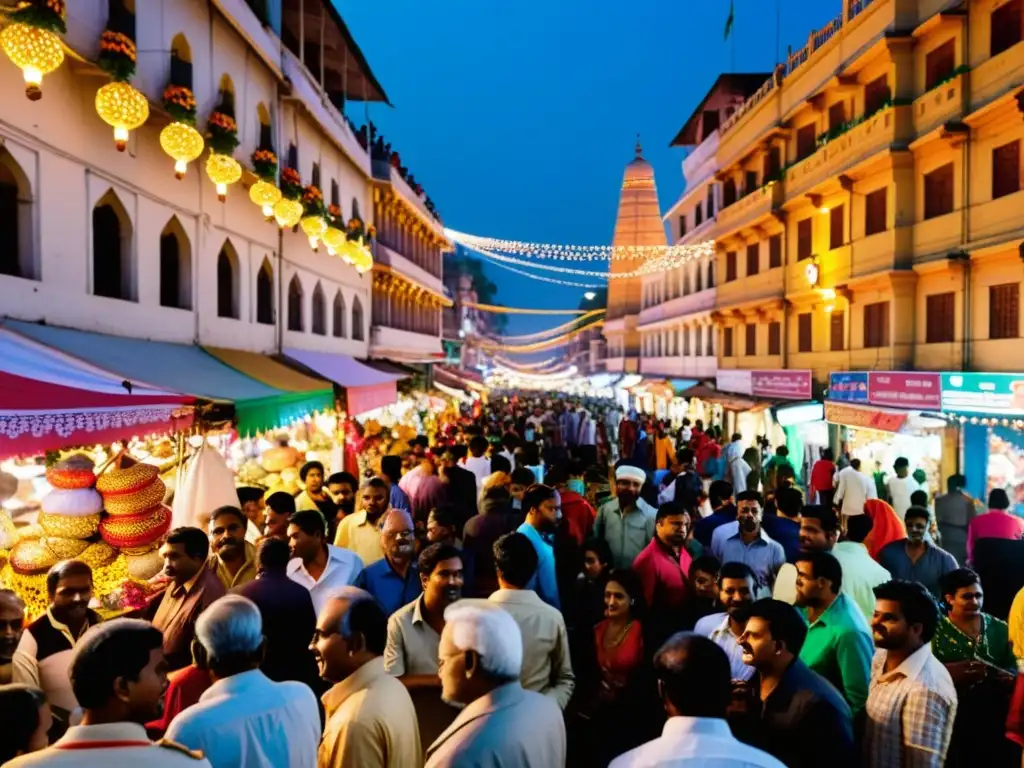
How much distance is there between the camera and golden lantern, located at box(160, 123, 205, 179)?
9.23 metres

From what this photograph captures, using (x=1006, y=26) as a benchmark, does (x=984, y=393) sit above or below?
below

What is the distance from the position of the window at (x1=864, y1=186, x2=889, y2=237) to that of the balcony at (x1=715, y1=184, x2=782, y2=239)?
489cm

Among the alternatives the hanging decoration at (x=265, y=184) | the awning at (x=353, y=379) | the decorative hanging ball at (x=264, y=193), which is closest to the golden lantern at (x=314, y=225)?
the hanging decoration at (x=265, y=184)

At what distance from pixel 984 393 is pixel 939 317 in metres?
5.22

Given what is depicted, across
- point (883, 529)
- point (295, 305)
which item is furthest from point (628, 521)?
point (295, 305)

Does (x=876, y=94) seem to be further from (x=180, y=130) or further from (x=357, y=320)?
(x=180, y=130)

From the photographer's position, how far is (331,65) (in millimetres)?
21125

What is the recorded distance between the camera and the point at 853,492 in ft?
35.0

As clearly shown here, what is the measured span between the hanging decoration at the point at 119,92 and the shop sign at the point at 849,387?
13336 mm

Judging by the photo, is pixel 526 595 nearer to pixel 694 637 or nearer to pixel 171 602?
pixel 694 637

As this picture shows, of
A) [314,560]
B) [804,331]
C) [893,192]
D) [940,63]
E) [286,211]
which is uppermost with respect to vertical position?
[940,63]

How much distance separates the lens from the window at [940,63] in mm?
15883

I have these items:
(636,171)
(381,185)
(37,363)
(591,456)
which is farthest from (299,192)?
(636,171)

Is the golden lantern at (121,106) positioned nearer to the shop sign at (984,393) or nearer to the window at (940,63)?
the shop sign at (984,393)
